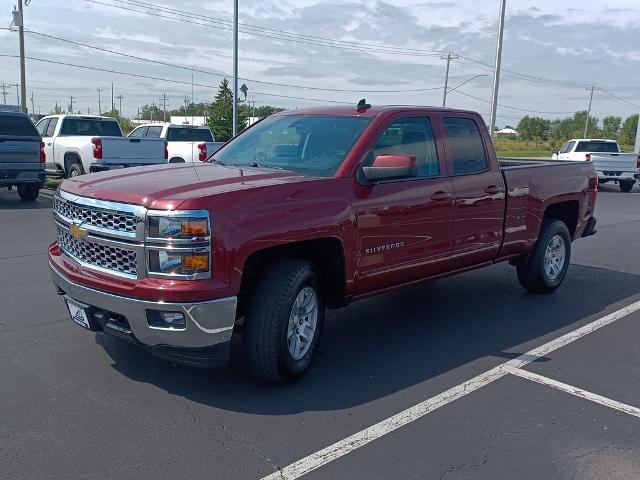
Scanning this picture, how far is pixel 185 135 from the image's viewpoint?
2036cm

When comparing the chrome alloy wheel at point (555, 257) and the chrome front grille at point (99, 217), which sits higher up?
the chrome front grille at point (99, 217)

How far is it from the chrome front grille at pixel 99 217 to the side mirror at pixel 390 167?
5.86ft

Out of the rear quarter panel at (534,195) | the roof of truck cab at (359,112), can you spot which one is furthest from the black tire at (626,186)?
the roof of truck cab at (359,112)

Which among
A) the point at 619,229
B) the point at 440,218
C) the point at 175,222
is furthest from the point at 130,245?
the point at 619,229

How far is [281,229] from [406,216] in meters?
1.34

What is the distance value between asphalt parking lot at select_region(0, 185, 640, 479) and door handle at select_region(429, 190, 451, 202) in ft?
4.04

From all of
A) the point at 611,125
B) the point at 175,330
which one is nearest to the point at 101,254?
the point at 175,330

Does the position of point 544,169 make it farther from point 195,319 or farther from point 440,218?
point 195,319

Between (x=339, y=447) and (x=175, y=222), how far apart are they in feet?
5.30

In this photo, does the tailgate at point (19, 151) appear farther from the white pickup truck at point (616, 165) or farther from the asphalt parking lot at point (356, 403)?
the white pickup truck at point (616, 165)

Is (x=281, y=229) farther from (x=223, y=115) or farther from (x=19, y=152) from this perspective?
(x=223, y=115)

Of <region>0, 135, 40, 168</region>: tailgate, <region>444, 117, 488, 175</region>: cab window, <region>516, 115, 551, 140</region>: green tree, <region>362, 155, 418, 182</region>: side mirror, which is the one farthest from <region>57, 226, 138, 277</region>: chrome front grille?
<region>516, 115, 551, 140</region>: green tree

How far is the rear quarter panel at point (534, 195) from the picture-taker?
6484mm

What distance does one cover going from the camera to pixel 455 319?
6297mm
